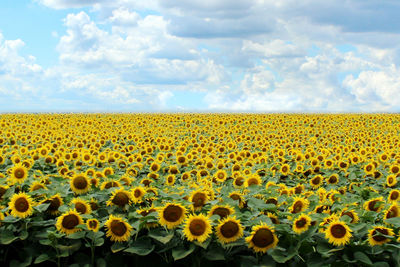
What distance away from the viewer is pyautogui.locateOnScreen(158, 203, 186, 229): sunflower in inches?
173

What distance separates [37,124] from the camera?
917 inches

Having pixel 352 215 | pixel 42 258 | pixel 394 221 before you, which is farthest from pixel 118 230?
pixel 394 221

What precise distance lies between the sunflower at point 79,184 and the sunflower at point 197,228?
7.68 ft

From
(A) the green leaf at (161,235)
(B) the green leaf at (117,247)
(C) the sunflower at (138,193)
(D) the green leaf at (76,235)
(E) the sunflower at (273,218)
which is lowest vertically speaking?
(B) the green leaf at (117,247)

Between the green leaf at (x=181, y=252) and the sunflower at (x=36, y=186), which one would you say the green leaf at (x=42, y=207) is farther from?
the green leaf at (x=181, y=252)

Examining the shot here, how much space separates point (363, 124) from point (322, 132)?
6112mm

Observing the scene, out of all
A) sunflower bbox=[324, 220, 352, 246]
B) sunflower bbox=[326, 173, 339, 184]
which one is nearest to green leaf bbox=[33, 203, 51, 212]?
sunflower bbox=[324, 220, 352, 246]

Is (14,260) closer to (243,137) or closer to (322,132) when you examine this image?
(243,137)

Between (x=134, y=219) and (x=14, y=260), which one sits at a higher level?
(x=134, y=219)

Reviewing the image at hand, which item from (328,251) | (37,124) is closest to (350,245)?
(328,251)

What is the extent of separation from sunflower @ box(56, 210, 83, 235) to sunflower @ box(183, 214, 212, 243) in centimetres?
124

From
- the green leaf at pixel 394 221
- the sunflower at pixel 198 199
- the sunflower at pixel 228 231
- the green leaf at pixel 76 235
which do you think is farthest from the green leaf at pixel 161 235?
the green leaf at pixel 394 221

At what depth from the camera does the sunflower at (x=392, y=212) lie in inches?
203

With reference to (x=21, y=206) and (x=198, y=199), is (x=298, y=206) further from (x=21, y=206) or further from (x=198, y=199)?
(x=21, y=206)
